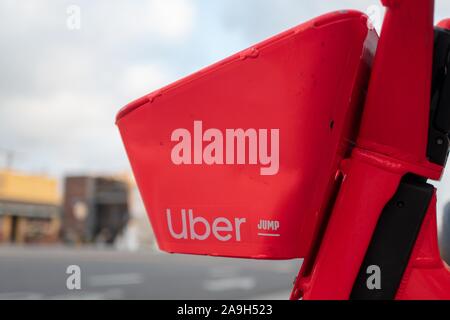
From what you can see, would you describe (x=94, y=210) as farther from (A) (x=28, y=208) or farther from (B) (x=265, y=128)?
(B) (x=265, y=128)

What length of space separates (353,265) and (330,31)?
0.49 metres

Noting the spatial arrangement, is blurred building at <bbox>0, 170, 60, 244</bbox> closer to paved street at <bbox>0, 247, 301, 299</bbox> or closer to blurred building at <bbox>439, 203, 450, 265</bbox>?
paved street at <bbox>0, 247, 301, 299</bbox>

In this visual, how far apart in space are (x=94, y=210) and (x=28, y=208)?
548 centimetres

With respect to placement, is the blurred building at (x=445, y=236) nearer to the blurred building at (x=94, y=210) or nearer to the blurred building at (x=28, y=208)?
the blurred building at (x=28, y=208)

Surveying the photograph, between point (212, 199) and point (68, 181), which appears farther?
point (68, 181)

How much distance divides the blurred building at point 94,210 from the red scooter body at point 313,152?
100 ft

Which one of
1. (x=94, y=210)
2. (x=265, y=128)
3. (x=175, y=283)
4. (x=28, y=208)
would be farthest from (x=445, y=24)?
(x=94, y=210)

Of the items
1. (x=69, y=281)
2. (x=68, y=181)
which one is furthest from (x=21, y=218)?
(x=69, y=281)

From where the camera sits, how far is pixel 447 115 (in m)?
1.19

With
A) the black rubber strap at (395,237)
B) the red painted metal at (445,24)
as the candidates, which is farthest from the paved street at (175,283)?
the red painted metal at (445,24)

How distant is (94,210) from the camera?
108 feet

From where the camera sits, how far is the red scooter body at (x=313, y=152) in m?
1.13

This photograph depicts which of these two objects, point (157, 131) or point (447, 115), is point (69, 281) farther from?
point (447, 115)
